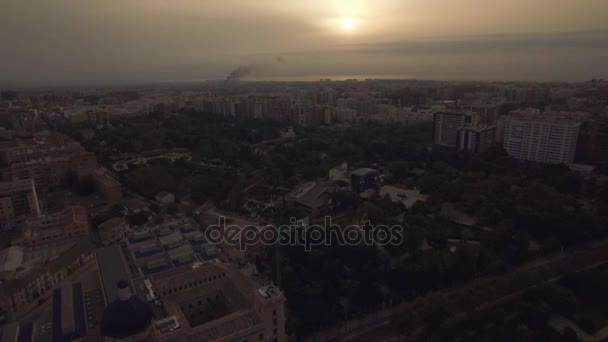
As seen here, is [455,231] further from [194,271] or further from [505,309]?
[194,271]

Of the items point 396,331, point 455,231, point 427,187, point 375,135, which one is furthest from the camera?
point 375,135

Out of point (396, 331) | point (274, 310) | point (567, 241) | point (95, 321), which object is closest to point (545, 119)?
point (567, 241)

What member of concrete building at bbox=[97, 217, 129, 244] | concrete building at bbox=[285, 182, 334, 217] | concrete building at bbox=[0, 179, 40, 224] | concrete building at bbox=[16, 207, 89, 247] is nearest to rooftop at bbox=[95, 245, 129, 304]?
concrete building at bbox=[97, 217, 129, 244]

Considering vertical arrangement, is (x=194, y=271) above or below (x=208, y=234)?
above

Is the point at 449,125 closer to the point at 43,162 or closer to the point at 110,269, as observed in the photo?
the point at 110,269

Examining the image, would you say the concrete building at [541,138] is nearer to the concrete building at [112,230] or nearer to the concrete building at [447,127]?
the concrete building at [447,127]

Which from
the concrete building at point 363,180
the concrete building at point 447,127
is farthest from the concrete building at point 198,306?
the concrete building at point 447,127

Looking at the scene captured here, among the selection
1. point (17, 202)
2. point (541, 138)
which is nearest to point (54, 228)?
point (17, 202)

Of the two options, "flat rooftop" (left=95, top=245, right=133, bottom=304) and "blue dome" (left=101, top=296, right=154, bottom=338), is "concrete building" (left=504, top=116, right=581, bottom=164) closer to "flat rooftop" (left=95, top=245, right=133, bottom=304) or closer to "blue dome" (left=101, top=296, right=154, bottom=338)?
"flat rooftop" (left=95, top=245, right=133, bottom=304)
